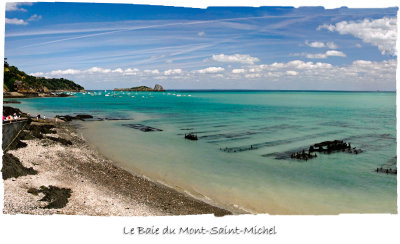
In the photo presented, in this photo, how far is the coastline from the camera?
17.9 ft

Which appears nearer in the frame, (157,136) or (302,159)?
(302,159)

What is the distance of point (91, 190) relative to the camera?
676 centimetres

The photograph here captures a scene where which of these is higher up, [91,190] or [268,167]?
[91,190]

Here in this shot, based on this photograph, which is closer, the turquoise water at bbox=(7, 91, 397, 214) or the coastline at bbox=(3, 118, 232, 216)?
the coastline at bbox=(3, 118, 232, 216)

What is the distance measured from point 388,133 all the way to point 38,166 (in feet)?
52.8

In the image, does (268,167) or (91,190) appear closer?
(91,190)

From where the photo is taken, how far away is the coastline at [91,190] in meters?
5.45

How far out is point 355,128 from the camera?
18219 millimetres

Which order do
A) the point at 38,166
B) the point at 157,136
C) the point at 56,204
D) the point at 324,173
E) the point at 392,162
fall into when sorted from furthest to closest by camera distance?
1. the point at 157,136
2. the point at 392,162
3. the point at 324,173
4. the point at 38,166
5. the point at 56,204

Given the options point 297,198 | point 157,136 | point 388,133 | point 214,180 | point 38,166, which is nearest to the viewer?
point 297,198

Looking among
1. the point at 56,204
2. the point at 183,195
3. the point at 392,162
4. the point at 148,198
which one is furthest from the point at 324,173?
the point at 56,204

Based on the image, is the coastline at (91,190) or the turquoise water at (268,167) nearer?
the coastline at (91,190)

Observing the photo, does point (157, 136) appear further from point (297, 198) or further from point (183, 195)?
point (297, 198)

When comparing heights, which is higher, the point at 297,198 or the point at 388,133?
the point at 388,133
